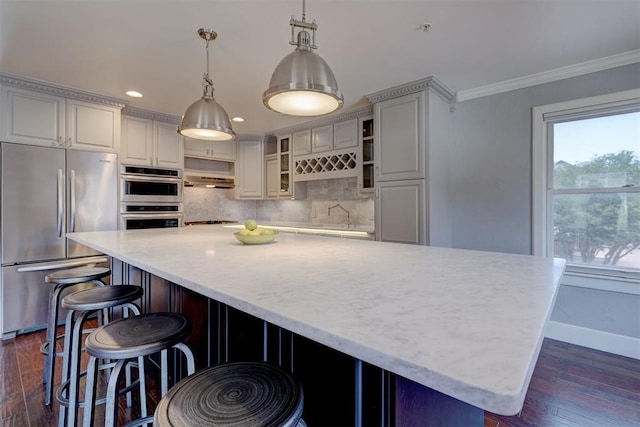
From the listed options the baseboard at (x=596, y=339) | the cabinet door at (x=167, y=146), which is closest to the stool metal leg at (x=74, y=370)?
the cabinet door at (x=167, y=146)

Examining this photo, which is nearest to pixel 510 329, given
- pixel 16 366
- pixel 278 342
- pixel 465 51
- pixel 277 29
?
pixel 278 342

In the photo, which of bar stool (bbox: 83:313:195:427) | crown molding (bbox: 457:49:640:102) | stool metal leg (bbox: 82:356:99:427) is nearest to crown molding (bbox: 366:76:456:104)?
crown molding (bbox: 457:49:640:102)

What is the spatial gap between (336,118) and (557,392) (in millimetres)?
3341

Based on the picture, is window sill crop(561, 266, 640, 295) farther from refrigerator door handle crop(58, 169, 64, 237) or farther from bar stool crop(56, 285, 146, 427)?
refrigerator door handle crop(58, 169, 64, 237)

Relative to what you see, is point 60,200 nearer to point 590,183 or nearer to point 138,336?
point 138,336

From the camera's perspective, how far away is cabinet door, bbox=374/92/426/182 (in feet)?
9.63

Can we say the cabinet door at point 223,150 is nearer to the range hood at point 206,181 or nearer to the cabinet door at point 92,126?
the range hood at point 206,181

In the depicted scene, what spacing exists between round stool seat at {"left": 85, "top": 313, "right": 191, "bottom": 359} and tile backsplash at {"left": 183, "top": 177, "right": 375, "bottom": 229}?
10.6 feet

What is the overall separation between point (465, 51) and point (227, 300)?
2515 millimetres

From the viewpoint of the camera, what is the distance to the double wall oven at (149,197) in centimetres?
347

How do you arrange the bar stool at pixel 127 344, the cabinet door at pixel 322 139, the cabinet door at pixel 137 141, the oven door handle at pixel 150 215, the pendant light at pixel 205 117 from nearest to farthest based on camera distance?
the bar stool at pixel 127 344, the pendant light at pixel 205 117, the oven door handle at pixel 150 215, the cabinet door at pixel 137 141, the cabinet door at pixel 322 139

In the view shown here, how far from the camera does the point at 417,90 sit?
2.91 m

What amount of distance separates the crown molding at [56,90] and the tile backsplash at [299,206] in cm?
171

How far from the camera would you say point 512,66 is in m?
2.60
